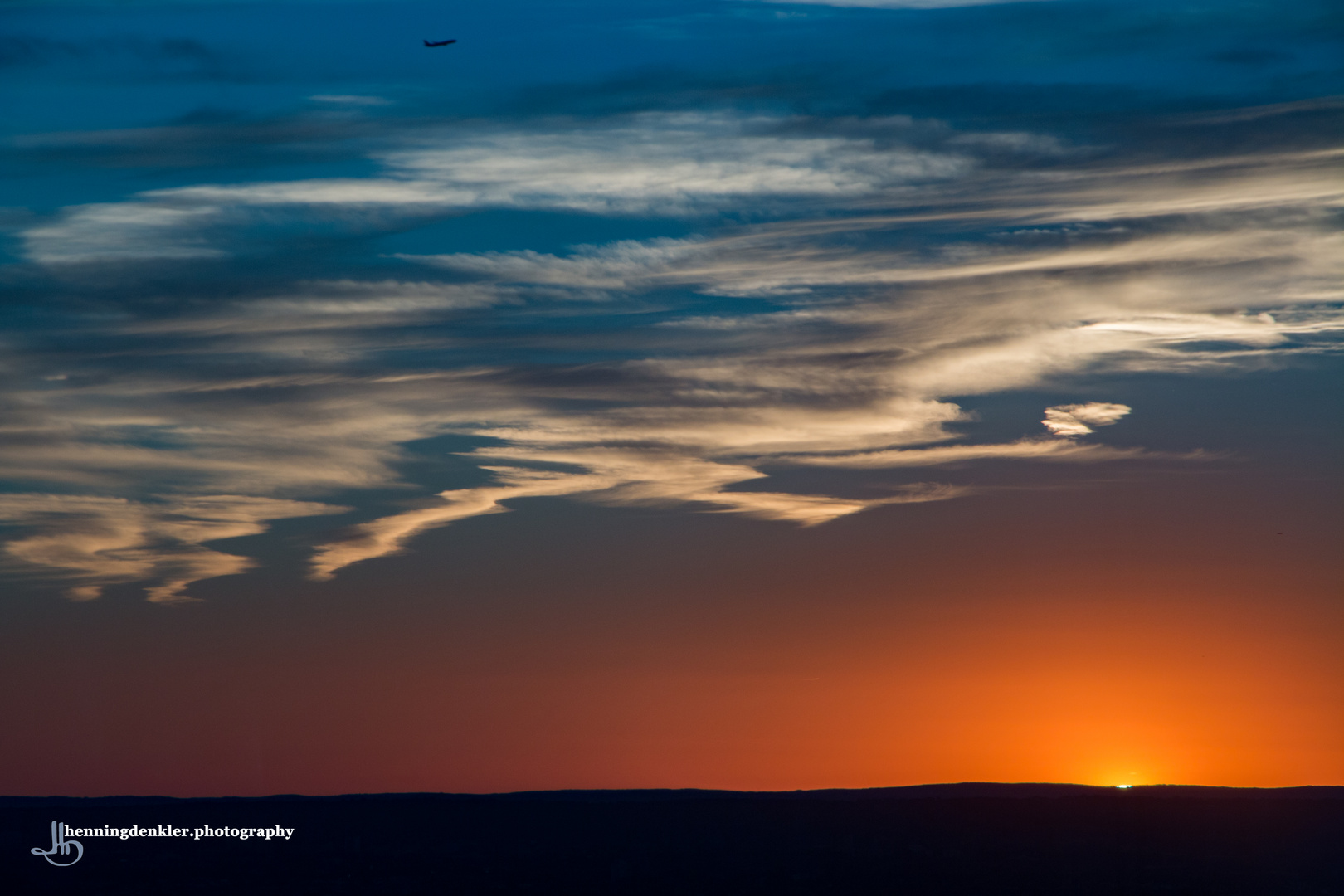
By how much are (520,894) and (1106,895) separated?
7973 cm

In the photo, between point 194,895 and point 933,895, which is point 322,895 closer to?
point 194,895

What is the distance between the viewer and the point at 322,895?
656 feet

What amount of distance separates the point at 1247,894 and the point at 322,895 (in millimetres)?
126658

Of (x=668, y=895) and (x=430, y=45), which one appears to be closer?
(x=430, y=45)

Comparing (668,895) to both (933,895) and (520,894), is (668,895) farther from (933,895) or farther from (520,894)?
(933,895)

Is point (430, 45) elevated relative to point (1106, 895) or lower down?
elevated

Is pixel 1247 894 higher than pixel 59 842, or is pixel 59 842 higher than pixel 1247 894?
pixel 59 842

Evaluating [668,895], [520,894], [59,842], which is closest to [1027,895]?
[668,895]

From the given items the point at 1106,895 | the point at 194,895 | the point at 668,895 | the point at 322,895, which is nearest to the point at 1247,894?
the point at 1106,895

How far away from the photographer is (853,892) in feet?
649

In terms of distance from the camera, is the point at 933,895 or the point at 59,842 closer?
the point at 59,842

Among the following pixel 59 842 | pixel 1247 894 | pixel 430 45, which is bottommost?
pixel 1247 894

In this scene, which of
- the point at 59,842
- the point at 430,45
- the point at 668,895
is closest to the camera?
the point at 430,45

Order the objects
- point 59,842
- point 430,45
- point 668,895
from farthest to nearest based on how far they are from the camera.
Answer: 1. point 668,895
2. point 59,842
3. point 430,45
